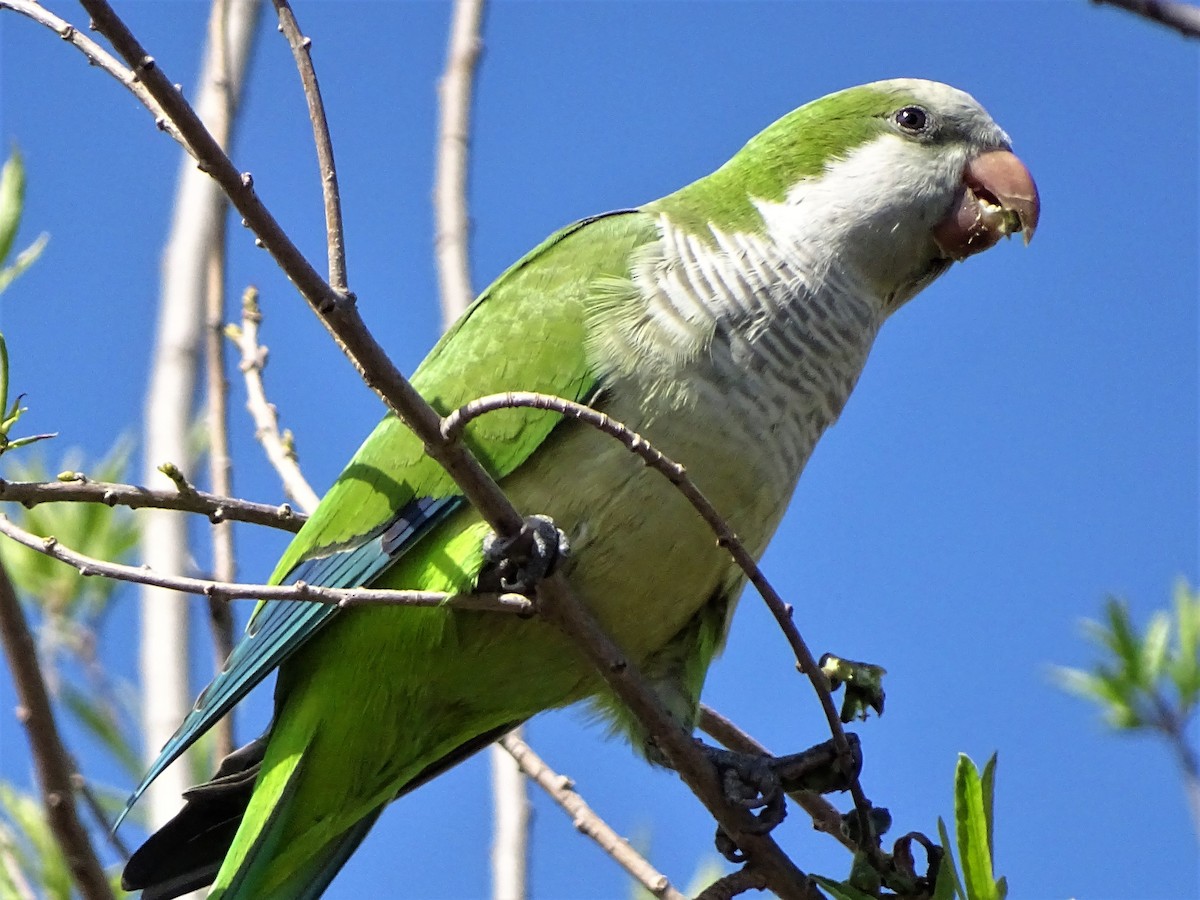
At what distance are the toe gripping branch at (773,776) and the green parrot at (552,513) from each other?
0.35m

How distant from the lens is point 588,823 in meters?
3.12

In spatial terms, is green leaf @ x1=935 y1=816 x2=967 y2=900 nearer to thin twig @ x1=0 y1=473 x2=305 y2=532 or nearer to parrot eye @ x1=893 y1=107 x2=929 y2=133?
thin twig @ x1=0 y1=473 x2=305 y2=532

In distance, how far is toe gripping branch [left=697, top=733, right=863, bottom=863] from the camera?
2801mm

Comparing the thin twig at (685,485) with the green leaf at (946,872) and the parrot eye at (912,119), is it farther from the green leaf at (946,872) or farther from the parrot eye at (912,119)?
the parrot eye at (912,119)

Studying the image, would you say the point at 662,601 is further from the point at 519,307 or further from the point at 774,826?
the point at 519,307

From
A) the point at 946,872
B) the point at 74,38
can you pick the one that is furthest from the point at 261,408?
the point at 946,872

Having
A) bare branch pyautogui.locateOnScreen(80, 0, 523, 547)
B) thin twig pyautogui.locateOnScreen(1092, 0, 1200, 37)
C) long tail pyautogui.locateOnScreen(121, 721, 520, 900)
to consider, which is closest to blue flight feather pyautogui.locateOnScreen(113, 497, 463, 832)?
long tail pyautogui.locateOnScreen(121, 721, 520, 900)

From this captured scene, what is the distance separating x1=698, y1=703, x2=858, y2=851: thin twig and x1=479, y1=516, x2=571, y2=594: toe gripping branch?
0.76 m

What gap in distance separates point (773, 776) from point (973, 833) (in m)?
0.67

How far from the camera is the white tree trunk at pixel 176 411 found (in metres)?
3.78

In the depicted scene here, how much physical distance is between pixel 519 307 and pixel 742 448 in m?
0.69

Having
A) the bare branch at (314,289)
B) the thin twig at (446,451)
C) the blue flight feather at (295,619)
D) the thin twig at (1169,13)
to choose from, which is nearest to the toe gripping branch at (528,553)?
the thin twig at (446,451)

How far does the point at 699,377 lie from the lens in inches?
122

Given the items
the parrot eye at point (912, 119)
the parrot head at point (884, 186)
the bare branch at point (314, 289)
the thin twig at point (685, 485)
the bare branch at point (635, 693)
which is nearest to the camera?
the bare branch at point (314, 289)
